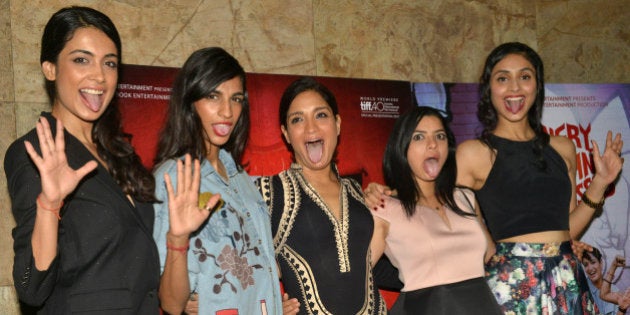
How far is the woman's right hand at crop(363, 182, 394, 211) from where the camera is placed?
3.68 m

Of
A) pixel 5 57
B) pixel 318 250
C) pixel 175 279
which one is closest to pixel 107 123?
pixel 175 279

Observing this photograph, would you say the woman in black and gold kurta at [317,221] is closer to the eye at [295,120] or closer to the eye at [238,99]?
the eye at [295,120]

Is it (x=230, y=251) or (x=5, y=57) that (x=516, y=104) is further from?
(x=5, y=57)

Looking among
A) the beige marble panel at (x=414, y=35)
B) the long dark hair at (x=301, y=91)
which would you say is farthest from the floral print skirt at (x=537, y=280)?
the beige marble panel at (x=414, y=35)

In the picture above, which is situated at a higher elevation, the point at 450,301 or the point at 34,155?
the point at 34,155

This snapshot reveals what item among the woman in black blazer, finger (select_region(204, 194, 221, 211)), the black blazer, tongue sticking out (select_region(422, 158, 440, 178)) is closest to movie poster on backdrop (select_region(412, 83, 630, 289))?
tongue sticking out (select_region(422, 158, 440, 178))

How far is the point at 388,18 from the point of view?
16.3ft

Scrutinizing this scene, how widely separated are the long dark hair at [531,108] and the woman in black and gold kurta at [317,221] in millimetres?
1027

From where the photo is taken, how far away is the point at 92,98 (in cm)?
264

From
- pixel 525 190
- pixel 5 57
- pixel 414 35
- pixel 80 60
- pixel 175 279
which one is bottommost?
pixel 175 279

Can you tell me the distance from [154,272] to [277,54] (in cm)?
217

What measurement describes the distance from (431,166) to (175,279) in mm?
1572

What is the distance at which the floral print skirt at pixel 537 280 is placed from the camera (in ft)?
12.5

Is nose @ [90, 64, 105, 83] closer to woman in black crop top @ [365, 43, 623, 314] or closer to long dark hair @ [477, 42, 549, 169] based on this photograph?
woman in black crop top @ [365, 43, 623, 314]
